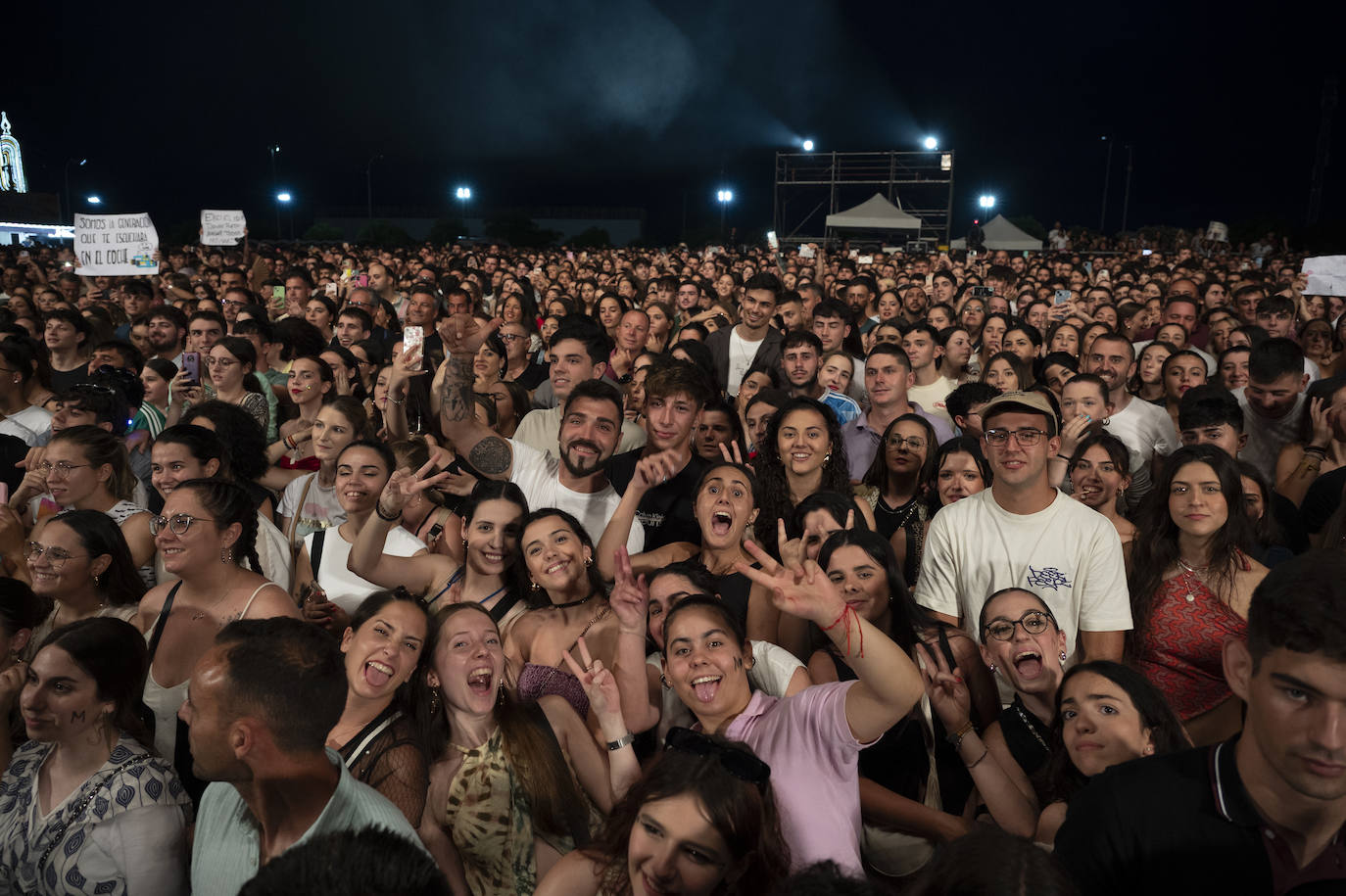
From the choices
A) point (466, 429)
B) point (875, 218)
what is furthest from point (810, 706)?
point (875, 218)

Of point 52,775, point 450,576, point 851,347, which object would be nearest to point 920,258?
point 851,347

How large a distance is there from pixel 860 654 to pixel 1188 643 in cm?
184

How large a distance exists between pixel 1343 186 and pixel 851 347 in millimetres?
57894

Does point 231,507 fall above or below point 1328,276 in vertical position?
below

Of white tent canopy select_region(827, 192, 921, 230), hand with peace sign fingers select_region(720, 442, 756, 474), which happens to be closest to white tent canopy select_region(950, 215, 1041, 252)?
white tent canopy select_region(827, 192, 921, 230)

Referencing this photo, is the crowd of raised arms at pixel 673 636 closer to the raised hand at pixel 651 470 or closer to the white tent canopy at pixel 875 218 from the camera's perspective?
the raised hand at pixel 651 470

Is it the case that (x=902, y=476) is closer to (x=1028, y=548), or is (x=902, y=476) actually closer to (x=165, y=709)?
(x=1028, y=548)

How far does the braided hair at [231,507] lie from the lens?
3.60 meters

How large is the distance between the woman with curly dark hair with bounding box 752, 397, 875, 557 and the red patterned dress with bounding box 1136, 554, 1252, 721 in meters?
1.26

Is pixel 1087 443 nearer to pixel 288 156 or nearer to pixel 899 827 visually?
pixel 899 827

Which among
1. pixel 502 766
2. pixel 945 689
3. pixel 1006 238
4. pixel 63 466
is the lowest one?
pixel 502 766

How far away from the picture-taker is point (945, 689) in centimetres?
307

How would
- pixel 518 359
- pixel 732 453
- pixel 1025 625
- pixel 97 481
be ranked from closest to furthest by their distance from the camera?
pixel 1025 625
pixel 97 481
pixel 732 453
pixel 518 359

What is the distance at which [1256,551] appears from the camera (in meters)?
3.94
